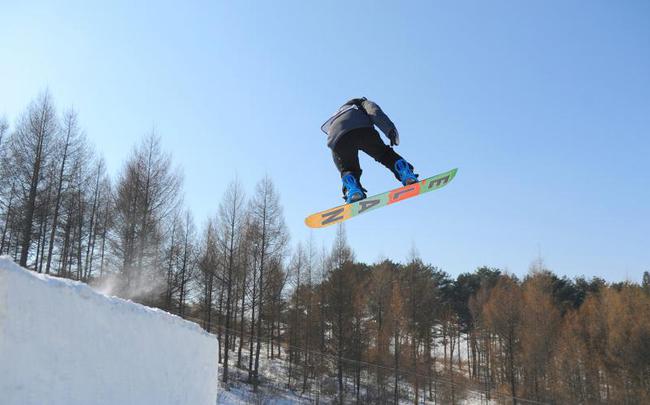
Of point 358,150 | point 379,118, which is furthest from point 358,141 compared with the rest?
point 379,118

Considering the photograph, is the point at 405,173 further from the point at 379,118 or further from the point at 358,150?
the point at 379,118

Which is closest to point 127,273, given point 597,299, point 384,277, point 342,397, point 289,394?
point 289,394

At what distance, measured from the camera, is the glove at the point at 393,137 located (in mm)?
6618

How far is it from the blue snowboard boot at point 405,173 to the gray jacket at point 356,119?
2.37 ft

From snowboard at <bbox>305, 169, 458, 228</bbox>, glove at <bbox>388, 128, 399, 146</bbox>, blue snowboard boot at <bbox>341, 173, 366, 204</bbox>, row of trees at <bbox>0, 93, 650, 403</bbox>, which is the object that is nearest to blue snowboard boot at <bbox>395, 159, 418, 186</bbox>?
snowboard at <bbox>305, 169, 458, 228</bbox>

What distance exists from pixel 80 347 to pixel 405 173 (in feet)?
15.6

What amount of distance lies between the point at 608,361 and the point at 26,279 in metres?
32.7

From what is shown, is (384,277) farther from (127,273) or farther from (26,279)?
(26,279)

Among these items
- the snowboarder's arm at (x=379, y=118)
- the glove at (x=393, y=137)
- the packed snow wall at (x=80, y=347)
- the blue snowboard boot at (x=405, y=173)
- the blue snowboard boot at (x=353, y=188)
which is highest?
the snowboarder's arm at (x=379, y=118)

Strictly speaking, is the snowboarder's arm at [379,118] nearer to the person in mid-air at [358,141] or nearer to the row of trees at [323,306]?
the person in mid-air at [358,141]

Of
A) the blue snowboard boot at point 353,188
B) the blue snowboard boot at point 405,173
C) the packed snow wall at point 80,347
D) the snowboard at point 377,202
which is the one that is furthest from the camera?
the snowboard at point 377,202

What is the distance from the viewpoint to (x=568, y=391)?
89.1 ft

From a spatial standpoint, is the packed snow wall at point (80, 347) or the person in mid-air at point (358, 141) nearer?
the packed snow wall at point (80, 347)

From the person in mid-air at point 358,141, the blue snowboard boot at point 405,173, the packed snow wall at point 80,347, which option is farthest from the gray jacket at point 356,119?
the packed snow wall at point 80,347
